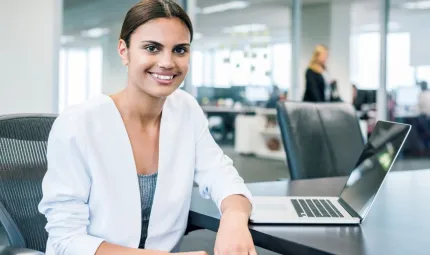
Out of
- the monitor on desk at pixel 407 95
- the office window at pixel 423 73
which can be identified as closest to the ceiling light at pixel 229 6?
the monitor on desk at pixel 407 95

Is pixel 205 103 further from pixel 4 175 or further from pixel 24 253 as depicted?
pixel 24 253

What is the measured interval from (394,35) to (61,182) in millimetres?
6074

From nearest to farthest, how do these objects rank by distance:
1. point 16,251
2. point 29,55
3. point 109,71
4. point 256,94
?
point 16,251
point 29,55
point 109,71
point 256,94

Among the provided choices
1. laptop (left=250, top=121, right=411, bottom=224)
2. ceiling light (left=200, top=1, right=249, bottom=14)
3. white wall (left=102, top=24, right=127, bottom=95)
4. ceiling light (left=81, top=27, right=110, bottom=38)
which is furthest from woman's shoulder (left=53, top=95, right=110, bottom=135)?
ceiling light (left=200, top=1, right=249, bottom=14)

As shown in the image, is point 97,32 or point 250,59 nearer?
point 97,32

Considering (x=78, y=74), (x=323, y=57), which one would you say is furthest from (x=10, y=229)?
(x=323, y=57)

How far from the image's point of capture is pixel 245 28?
6.03 metres

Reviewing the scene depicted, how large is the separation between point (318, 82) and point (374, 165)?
478 centimetres

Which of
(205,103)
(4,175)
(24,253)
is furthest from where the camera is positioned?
(205,103)

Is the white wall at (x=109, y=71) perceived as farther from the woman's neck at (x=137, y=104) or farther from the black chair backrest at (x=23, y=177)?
the woman's neck at (x=137, y=104)

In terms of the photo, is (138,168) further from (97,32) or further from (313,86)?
(313,86)

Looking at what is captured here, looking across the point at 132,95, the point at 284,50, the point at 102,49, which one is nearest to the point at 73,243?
the point at 132,95

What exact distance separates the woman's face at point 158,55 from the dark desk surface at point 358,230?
12.6 inches

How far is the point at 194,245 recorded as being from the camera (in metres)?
1.90
